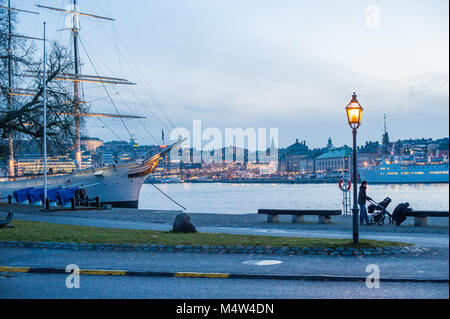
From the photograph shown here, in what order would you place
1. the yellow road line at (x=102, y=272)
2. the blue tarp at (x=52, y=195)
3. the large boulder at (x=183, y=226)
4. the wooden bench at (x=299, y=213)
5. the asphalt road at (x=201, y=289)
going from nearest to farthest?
the asphalt road at (x=201, y=289)
the yellow road line at (x=102, y=272)
the large boulder at (x=183, y=226)
the wooden bench at (x=299, y=213)
the blue tarp at (x=52, y=195)

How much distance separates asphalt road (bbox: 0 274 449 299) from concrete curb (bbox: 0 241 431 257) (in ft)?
10.7

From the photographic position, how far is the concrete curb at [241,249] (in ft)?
39.4

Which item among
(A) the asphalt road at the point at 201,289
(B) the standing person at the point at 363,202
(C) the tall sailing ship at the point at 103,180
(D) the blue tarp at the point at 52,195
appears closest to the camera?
(A) the asphalt road at the point at 201,289

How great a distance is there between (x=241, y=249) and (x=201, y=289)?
4.37 m

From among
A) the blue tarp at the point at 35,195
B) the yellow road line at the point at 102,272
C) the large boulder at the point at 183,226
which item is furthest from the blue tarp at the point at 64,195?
the yellow road line at the point at 102,272

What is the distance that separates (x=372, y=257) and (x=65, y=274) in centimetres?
675

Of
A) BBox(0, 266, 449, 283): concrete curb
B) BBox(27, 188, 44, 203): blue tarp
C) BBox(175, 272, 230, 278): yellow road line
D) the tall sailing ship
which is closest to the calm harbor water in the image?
the tall sailing ship

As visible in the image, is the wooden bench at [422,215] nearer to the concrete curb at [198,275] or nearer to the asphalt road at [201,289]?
the concrete curb at [198,275]

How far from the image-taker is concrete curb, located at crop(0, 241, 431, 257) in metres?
12.0

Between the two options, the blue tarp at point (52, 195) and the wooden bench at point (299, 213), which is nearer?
the wooden bench at point (299, 213)

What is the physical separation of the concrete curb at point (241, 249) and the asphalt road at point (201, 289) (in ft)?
10.7
